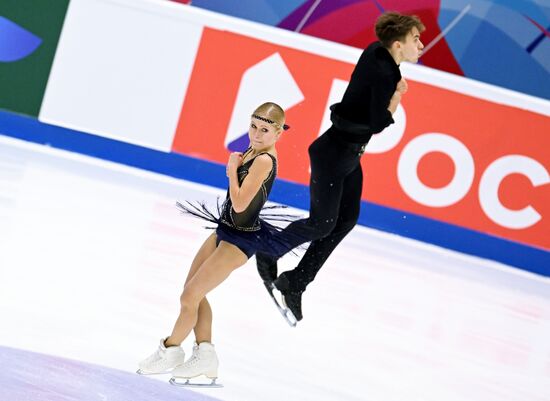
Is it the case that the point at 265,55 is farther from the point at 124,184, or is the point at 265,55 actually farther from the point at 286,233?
the point at 286,233

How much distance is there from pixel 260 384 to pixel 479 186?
5.41m

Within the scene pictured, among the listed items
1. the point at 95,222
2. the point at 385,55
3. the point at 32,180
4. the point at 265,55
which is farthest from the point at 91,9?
the point at 385,55

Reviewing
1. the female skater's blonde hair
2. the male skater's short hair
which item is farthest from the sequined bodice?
the male skater's short hair

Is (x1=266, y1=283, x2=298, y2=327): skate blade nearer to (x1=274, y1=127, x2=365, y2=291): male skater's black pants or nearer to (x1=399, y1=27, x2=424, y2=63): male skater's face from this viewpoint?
(x1=274, y1=127, x2=365, y2=291): male skater's black pants

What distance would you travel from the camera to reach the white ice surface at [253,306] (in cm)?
423

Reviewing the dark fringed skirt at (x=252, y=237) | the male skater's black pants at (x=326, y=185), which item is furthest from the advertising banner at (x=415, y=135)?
the dark fringed skirt at (x=252, y=237)

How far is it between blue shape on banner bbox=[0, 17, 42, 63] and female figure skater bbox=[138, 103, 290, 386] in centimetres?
569

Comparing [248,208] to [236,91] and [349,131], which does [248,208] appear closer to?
[349,131]

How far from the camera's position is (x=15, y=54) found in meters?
9.07

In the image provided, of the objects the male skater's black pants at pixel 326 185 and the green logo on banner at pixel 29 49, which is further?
the green logo on banner at pixel 29 49

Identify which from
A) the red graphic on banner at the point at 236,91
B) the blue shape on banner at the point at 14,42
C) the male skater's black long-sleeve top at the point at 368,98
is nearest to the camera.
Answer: the male skater's black long-sleeve top at the point at 368,98

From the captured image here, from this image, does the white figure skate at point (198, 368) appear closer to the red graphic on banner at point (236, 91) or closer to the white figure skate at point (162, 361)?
the white figure skate at point (162, 361)

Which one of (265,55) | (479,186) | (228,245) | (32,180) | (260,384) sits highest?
(265,55)

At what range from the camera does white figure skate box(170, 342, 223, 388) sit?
3.72 metres
